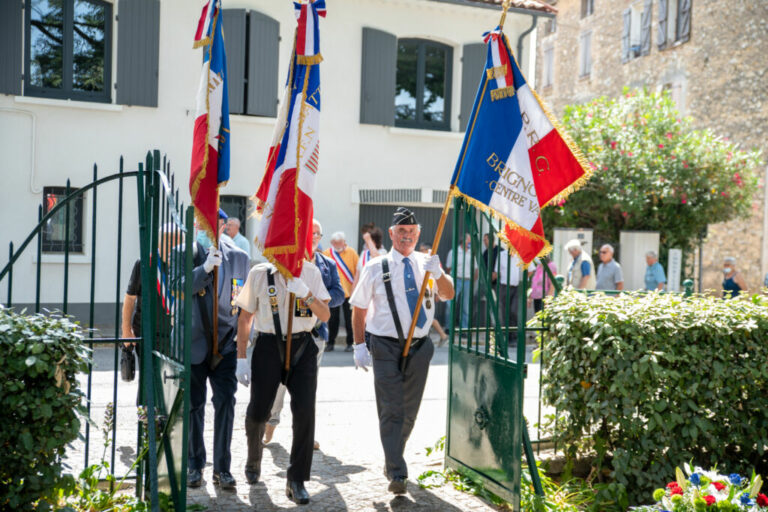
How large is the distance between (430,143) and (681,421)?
485 inches

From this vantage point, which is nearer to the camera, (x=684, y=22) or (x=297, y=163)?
(x=297, y=163)

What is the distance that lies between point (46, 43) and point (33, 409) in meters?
12.0

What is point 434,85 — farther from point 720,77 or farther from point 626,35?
point 626,35

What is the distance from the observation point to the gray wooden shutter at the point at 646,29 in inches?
1024

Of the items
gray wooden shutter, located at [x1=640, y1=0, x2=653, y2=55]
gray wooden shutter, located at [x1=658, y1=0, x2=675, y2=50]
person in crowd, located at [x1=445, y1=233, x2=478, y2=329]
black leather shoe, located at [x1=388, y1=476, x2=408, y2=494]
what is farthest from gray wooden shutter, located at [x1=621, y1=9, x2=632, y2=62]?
black leather shoe, located at [x1=388, y1=476, x2=408, y2=494]

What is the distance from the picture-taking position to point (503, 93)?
5582mm

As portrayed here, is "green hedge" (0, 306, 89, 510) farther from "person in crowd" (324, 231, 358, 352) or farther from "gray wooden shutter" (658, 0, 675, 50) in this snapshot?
"gray wooden shutter" (658, 0, 675, 50)

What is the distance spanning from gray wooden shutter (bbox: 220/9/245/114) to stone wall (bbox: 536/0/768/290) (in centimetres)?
1382

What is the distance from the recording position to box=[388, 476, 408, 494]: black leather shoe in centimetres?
558

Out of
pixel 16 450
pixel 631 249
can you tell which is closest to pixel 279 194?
pixel 16 450

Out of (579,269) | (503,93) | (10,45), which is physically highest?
(10,45)

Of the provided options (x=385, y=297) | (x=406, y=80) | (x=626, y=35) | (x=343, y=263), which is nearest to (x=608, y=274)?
(x=343, y=263)

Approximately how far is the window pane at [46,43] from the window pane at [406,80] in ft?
20.9

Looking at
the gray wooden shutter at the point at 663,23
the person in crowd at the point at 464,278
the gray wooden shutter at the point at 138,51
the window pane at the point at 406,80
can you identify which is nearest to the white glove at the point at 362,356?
the person in crowd at the point at 464,278
